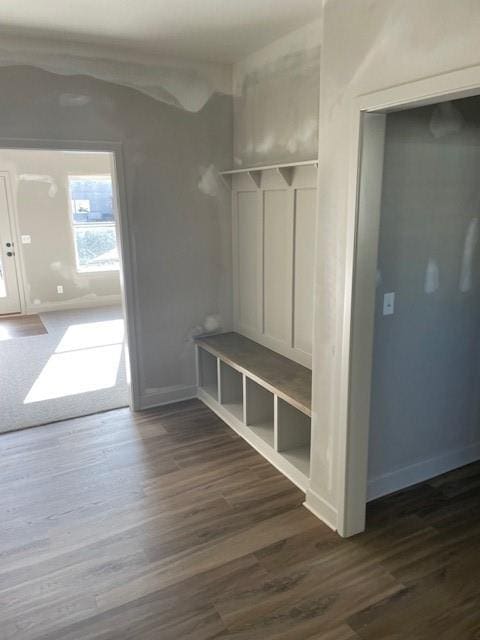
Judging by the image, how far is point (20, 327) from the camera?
21.5ft

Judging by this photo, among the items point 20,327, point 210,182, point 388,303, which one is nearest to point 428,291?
point 388,303

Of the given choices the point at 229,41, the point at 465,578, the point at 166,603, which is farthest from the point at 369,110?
the point at 166,603

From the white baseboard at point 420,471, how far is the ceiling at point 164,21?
2.60 metres

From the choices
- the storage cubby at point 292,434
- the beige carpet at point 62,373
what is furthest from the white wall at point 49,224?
the storage cubby at point 292,434

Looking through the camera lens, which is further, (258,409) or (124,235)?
(124,235)

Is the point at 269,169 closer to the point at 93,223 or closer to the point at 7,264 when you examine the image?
the point at 93,223

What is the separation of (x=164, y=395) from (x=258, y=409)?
94 centimetres

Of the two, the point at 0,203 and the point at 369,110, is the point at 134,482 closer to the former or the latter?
the point at 369,110

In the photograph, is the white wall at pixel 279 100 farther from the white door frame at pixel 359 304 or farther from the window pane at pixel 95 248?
the window pane at pixel 95 248

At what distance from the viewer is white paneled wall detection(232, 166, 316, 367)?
3189 mm

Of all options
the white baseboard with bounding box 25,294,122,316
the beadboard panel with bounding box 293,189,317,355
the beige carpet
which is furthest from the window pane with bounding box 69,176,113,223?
the beadboard panel with bounding box 293,189,317,355

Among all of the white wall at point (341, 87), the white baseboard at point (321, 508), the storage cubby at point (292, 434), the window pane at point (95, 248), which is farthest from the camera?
the window pane at point (95, 248)

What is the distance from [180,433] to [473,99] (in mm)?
2757

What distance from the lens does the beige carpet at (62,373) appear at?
3971 mm
